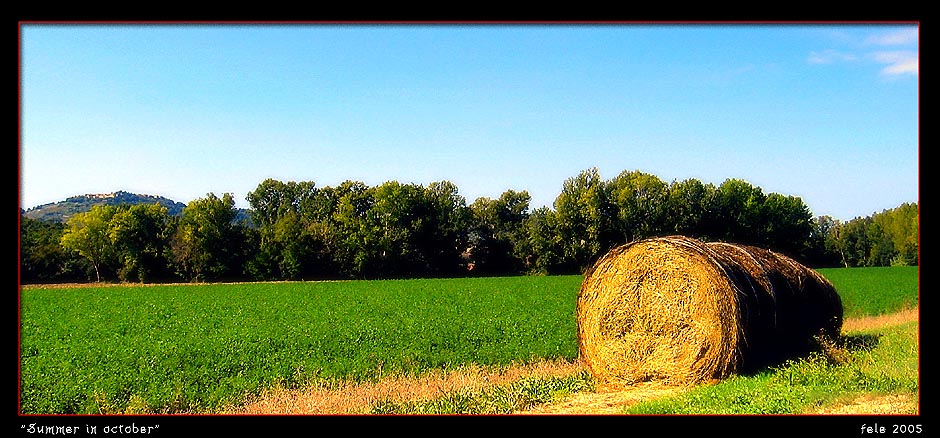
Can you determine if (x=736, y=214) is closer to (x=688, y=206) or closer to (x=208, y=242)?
(x=688, y=206)

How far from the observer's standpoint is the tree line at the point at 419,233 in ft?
192

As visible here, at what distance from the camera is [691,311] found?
9.89 metres

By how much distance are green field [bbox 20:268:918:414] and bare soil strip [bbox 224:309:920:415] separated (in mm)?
564

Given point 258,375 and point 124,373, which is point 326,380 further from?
point 124,373

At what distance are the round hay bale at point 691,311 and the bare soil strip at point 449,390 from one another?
1.71 ft

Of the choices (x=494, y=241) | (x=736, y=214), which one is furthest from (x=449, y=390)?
(x=736, y=214)

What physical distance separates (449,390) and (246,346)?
5.64 meters

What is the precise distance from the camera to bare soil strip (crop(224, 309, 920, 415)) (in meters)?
7.49

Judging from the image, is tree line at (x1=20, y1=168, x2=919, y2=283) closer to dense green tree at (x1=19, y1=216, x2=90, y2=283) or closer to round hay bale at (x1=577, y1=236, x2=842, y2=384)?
dense green tree at (x1=19, y1=216, x2=90, y2=283)

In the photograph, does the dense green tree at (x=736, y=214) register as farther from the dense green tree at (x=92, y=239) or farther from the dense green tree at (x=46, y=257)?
the dense green tree at (x=46, y=257)
